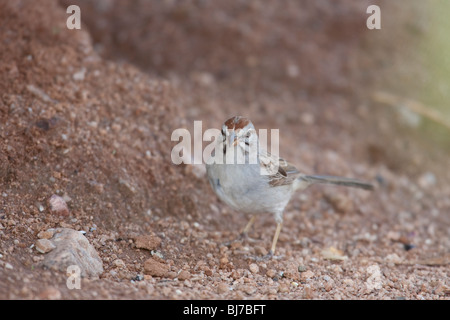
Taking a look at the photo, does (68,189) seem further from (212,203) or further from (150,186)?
(212,203)

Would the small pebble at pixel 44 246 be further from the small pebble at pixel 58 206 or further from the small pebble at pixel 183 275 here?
the small pebble at pixel 183 275

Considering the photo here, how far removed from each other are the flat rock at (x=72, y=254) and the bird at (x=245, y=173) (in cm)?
149

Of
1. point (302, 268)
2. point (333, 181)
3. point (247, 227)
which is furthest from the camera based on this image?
point (333, 181)

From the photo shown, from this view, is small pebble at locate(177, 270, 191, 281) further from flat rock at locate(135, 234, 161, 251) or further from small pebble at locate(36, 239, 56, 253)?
small pebble at locate(36, 239, 56, 253)

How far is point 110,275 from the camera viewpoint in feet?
15.6

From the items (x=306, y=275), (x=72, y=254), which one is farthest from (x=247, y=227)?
(x=72, y=254)

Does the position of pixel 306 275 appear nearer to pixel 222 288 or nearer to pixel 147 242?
pixel 222 288

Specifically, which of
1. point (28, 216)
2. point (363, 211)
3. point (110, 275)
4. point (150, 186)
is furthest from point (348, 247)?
point (28, 216)

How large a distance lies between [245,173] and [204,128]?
1753mm

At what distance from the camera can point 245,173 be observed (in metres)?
5.52

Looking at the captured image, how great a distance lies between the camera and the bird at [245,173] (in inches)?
210

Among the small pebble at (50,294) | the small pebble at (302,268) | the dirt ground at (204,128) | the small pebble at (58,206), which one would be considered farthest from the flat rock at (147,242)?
the small pebble at (302,268)

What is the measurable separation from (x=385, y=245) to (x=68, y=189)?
3.75 meters

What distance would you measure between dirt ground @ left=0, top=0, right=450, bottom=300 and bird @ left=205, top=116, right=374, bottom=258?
548 mm
